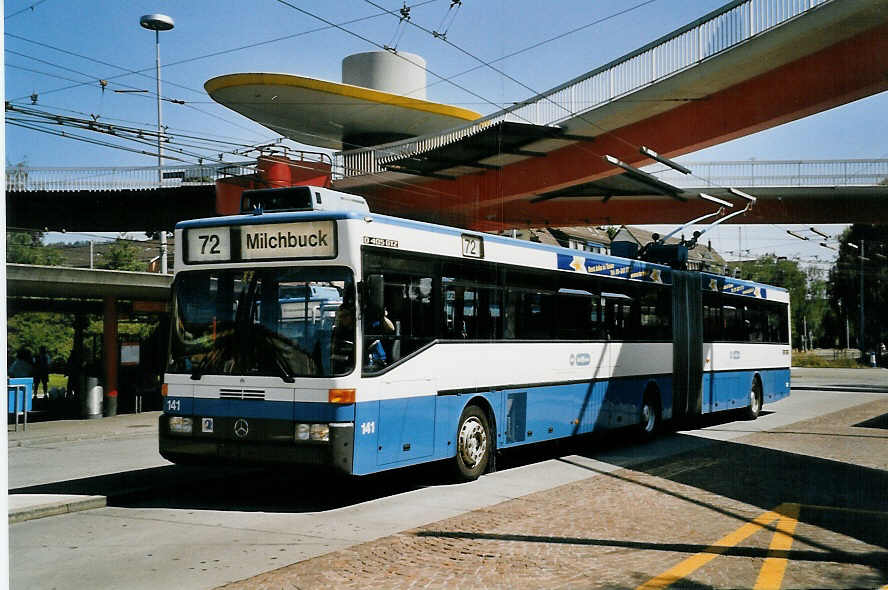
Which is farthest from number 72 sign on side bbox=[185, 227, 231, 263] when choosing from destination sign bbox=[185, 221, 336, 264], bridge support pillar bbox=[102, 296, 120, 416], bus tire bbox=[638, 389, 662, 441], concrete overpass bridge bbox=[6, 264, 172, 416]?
bridge support pillar bbox=[102, 296, 120, 416]

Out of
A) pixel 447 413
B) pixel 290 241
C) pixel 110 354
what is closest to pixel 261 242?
pixel 290 241

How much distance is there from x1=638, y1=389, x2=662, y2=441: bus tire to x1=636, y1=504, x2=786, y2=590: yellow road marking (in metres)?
7.71

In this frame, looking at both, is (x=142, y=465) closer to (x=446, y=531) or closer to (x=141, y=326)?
(x=446, y=531)

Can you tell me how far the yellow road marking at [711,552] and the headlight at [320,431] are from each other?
4.00 metres

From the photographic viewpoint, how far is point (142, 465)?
1369cm

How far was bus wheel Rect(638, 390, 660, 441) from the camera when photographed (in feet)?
58.7

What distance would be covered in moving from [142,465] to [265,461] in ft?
14.0

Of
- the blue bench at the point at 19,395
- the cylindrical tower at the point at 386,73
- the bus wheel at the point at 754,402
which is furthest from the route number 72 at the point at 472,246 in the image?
the cylindrical tower at the point at 386,73

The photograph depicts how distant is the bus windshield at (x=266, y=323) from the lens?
33.4 feet

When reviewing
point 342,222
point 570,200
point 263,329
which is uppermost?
point 570,200

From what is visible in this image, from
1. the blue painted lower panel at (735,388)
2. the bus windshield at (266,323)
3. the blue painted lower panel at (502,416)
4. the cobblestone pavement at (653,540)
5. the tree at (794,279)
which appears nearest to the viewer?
the cobblestone pavement at (653,540)

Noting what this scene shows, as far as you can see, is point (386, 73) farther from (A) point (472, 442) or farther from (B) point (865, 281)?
(B) point (865, 281)

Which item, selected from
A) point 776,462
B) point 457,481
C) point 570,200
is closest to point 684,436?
point 776,462

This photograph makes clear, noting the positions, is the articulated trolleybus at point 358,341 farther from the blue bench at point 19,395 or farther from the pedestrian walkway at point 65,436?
the blue bench at point 19,395
